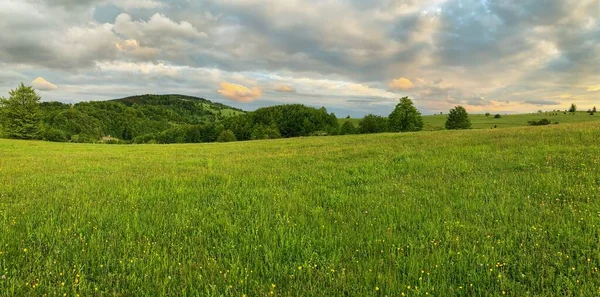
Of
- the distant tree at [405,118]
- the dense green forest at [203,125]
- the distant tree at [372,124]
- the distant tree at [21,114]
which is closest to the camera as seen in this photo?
the distant tree at [21,114]

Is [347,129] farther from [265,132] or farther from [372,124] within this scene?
[265,132]

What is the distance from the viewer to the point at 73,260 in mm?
4555

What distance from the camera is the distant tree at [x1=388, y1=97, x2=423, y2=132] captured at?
8412 cm

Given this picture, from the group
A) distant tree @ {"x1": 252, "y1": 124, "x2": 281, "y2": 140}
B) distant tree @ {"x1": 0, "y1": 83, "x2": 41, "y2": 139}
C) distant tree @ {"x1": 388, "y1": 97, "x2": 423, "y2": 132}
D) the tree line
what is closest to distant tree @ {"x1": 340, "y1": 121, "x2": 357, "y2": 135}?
the tree line

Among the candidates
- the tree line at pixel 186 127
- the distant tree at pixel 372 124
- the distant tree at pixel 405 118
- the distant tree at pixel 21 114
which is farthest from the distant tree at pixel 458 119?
the distant tree at pixel 21 114

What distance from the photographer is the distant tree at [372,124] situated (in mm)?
95750

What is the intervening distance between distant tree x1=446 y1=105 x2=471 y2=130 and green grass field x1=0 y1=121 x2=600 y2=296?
90.5m

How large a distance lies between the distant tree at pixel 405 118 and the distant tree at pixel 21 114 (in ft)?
311

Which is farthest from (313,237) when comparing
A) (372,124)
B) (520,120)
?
(520,120)

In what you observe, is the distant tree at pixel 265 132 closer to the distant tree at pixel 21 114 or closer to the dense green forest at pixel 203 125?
the dense green forest at pixel 203 125

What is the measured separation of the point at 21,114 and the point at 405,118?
328 feet

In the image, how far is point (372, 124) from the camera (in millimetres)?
98562

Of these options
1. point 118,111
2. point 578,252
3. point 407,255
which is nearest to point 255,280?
point 407,255

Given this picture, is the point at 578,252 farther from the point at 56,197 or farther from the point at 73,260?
A: the point at 56,197
